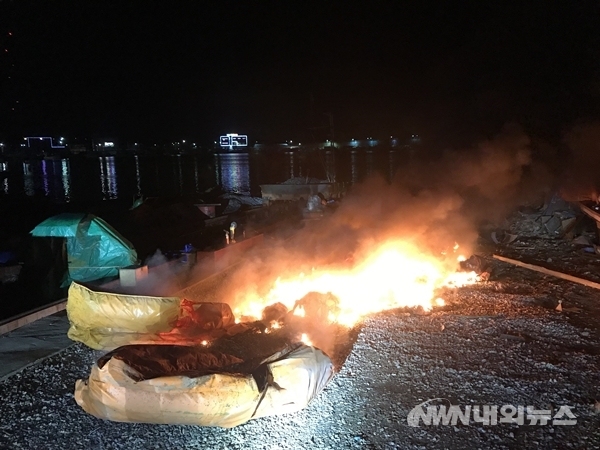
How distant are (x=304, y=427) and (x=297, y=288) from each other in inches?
162

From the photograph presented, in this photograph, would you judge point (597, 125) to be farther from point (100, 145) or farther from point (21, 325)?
point (100, 145)

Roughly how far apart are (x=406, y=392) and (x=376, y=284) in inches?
154

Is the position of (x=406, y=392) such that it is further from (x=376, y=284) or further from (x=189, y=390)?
(x=376, y=284)

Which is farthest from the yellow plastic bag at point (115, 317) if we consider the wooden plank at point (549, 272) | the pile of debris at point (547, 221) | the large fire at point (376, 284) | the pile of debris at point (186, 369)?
the pile of debris at point (547, 221)

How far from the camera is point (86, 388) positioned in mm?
4211

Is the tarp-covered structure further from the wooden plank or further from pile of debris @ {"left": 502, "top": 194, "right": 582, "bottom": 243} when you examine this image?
pile of debris @ {"left": 502, "top": 194, "right": 582, "bottom": 243}

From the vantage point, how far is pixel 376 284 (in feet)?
28.2

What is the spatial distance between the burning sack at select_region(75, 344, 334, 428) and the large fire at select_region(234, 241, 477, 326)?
268 centimetres

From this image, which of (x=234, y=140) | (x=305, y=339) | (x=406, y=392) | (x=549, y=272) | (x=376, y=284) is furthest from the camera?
(x=234, y=140)

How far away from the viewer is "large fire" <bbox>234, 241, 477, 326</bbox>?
24.7ft

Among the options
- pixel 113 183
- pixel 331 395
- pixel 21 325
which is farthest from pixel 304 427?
pixel 113 183

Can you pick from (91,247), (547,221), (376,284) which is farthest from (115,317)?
(547,221)

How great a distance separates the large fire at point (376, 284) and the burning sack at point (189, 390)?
8.79ft

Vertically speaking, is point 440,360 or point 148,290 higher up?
point 148,290
